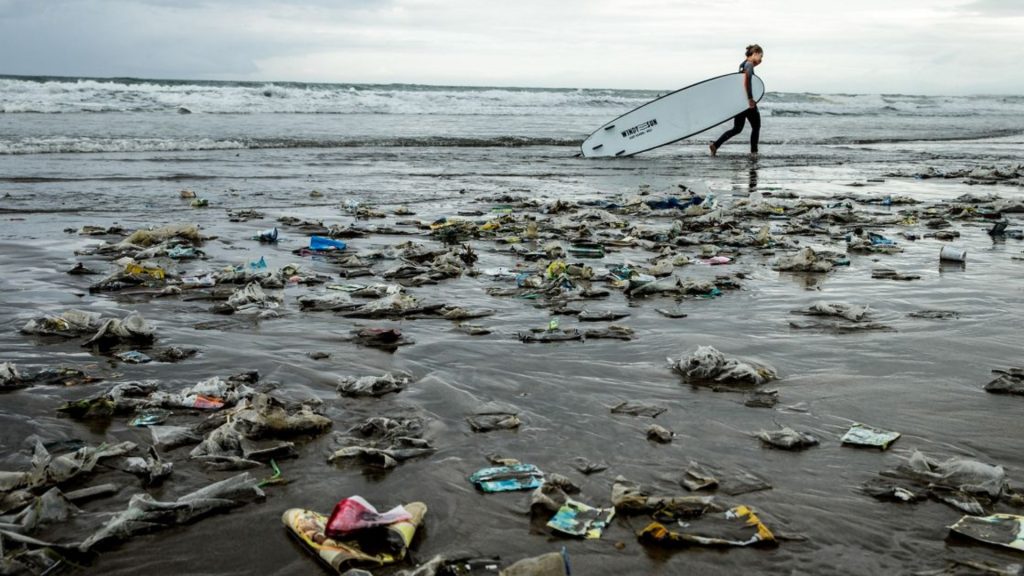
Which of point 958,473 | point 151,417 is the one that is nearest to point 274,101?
point 151,417

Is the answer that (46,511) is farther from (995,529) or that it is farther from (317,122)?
(317,122)

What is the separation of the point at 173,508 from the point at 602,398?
6.43 feet

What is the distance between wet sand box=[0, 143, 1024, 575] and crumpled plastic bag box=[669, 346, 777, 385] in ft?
0.37

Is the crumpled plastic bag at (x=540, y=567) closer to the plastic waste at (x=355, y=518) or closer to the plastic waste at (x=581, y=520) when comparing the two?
the plastic waste at (x=581, y=520)

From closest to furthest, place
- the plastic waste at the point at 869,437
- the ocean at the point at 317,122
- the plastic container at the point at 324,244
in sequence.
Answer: the plastic waste at the point at 869,437
the plastic container at the point at 324,244
the ocean at the point at 317,122

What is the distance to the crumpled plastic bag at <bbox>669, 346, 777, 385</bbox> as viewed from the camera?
13.7ft

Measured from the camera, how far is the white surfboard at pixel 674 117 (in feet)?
59.3

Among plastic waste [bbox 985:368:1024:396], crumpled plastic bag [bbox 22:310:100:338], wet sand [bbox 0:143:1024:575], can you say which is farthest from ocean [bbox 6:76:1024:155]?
plastic waste [bbox 985:368:1024:396]

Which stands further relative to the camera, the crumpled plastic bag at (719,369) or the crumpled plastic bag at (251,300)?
the crumpled plastic bag at (251,300)

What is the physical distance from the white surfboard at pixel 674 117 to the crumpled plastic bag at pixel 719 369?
47.1 ft

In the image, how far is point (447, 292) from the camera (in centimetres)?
627

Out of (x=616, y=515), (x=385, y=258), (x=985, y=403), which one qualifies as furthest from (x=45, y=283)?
(x=985, y=403)

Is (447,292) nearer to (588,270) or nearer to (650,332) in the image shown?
(588,270)

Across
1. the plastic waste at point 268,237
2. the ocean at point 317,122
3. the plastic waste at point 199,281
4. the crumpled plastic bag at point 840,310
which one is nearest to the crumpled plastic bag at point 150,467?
the plastic waste at point 199,281
